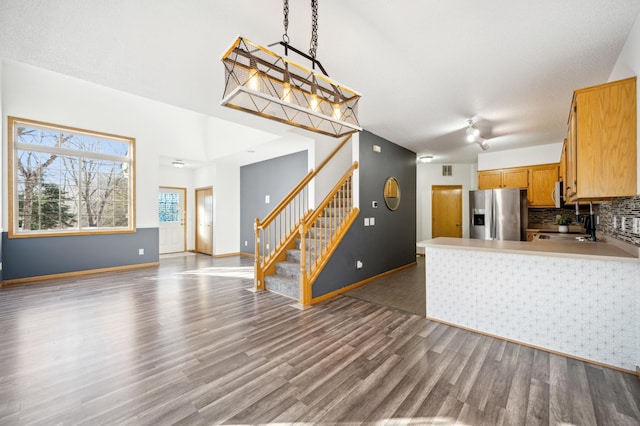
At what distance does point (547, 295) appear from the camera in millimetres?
2473

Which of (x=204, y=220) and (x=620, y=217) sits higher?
(x=620, y=217)

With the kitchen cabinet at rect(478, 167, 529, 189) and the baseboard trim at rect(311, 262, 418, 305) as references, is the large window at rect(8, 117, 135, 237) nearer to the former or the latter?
the baseboard trim at rect(311, 262, 418, 305)

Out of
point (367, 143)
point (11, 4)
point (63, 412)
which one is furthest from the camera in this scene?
point (367, 143)

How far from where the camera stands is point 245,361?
7.39 ft

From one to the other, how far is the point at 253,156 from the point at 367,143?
3.27 meters

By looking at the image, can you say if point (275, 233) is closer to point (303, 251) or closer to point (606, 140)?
point (303, 251)

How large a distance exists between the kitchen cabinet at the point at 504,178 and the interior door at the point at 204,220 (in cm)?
712

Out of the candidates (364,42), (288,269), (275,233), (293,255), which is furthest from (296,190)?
(364,42)

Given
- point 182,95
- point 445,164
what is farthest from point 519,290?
point 445,164

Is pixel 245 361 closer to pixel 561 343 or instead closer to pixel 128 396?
pixel 128 396

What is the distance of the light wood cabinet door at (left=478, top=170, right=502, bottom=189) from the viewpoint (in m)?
5.80

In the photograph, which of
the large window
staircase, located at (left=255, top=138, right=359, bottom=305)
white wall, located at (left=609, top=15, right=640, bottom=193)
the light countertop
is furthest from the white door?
white wall, located at (left=609, top=15, right=640, bottom=193)

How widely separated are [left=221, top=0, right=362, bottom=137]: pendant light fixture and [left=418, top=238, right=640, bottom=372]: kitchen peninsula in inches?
74.0

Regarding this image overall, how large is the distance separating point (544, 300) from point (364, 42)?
2858mm
